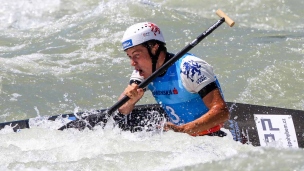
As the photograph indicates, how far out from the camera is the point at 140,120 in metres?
5.59

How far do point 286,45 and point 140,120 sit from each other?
5.10 meters

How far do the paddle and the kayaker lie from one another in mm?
59

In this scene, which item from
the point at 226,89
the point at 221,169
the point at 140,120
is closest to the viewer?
the point at 221,169

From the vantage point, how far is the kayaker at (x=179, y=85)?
4527 millimetres

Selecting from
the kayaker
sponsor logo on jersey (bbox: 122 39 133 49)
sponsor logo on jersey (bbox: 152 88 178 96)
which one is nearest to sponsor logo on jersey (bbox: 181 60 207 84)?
the kayaker

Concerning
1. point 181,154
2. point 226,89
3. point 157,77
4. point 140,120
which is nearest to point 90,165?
point 181,154

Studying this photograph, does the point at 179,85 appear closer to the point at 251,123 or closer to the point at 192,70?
the point at 192,70

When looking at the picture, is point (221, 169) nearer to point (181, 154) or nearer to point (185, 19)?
point (181, 154)

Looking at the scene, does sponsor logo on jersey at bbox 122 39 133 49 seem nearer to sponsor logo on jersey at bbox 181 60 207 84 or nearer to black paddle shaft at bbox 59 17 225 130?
black paddle shaft at bbox 59 17 225 130

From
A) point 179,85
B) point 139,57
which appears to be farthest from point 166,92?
point 139,57

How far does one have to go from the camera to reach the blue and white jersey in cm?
454

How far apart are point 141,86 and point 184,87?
338 millimetres

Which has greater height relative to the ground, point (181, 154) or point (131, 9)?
point (131, 9)

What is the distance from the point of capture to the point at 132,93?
487 cm
